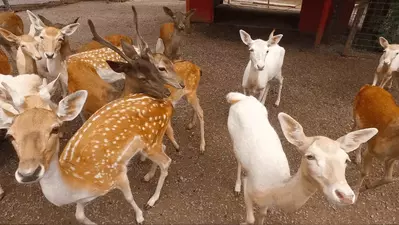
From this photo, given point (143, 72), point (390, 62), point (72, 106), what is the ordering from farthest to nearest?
point (390, 62)
point (143, 72)
point (72, 106)

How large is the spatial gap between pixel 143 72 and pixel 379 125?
8.16 ft

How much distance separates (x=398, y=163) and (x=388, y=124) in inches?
49.9

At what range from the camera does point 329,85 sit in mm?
5664

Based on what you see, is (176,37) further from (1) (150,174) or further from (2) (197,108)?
(1) (150,174)

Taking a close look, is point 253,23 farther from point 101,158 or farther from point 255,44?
A: point 101,158

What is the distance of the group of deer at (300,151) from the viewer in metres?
1.82

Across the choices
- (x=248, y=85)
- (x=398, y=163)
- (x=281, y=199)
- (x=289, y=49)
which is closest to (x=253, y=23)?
(x=289, y=49)

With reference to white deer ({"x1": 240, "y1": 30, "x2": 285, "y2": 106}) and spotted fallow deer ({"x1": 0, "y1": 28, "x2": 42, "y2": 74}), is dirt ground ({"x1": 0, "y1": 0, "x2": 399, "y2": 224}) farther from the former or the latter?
spotted fallow deer ({"x1": 0, "y1": 28, "x2": 42, "y2": 74})

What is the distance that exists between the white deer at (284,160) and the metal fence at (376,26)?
5357 mm

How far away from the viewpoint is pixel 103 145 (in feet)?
8.05

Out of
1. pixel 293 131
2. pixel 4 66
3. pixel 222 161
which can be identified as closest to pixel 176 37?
pixel 222 161

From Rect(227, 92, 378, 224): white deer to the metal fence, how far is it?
17.6ft

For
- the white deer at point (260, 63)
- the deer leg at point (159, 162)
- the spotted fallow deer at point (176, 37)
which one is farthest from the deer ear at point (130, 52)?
the spotted fallow deer at point (176, 37)

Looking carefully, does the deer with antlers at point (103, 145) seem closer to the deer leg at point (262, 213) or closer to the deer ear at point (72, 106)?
the deer ear at point (72, 106)
